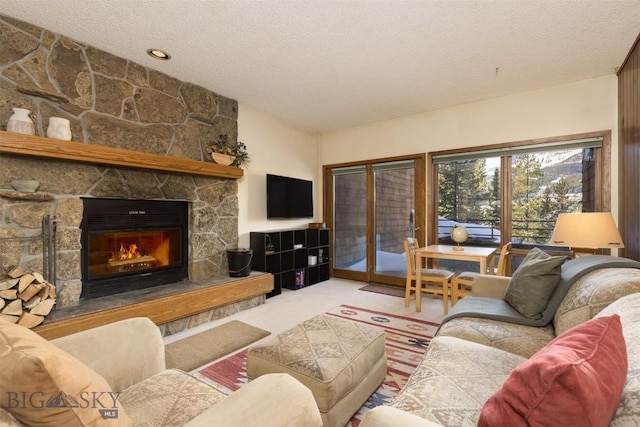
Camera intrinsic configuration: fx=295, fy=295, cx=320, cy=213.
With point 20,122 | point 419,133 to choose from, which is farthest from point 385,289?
point 20,122

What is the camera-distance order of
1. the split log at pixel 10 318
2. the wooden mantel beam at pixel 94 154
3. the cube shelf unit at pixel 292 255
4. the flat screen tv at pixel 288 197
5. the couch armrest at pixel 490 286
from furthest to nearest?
1. the flat screen tv at pixel 288 197
2. the cube shelf unit at pixel 292 255
3. the couch armrest at pixel 490 286
4. the wooden mantel beam at pixel 94 154
5. the split log at pixel 10 318

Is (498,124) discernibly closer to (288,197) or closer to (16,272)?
(288,197)

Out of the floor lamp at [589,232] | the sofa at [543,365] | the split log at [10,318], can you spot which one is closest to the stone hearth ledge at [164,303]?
the split log at [10,318]

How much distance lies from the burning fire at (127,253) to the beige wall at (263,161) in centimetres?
124

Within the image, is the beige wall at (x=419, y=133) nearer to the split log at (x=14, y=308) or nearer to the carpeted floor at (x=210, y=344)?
the carpeted floor at (x=210, y=344)

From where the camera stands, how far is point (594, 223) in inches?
86.6

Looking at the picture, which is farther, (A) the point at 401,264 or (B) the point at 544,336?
(A) the point at 401,264

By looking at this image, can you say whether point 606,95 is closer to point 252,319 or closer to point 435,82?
point 435,82

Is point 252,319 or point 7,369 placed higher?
point 7,369

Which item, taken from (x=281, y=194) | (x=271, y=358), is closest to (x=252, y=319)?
(x=271, y=358)

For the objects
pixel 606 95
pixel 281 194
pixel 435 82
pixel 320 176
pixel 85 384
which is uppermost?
pixel 435 82

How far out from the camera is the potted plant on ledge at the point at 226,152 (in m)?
3.53

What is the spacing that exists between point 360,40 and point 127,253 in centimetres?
300

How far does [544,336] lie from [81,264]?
3.47 metres
